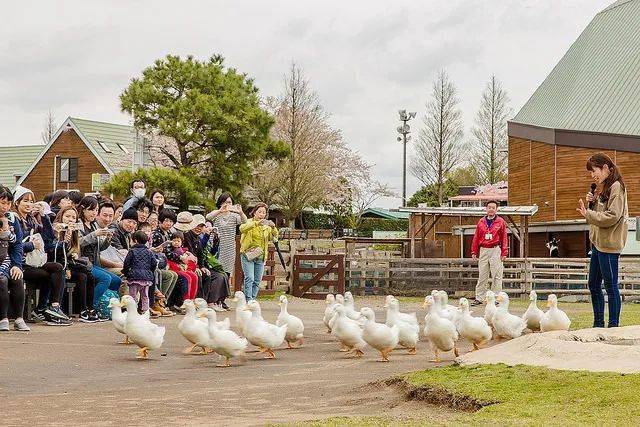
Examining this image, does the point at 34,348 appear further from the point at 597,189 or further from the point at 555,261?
the point at 555,261

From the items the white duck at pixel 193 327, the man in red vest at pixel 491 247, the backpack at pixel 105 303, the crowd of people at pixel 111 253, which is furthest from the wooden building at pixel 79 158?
the white duck at pixel 193 327

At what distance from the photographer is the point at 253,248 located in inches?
770

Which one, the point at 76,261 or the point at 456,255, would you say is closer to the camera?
the point at 76,261

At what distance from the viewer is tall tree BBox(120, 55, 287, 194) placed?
4716 centimetres

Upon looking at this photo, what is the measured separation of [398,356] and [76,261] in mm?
5693

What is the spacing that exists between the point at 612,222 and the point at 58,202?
8918 millimetres

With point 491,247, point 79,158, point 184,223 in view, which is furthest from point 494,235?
point 79,158

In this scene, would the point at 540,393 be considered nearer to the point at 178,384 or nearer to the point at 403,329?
the point at 178,384

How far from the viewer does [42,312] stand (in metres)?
15.5

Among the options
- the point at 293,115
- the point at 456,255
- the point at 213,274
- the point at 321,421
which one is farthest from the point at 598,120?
the point at 321,421

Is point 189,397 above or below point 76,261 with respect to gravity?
below

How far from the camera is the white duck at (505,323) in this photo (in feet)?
44.1

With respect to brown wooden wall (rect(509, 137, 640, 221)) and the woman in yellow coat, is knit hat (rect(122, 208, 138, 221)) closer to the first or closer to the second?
the woman in yellow coat

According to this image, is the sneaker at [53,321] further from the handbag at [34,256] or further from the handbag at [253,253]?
the handbag at [253,253]
